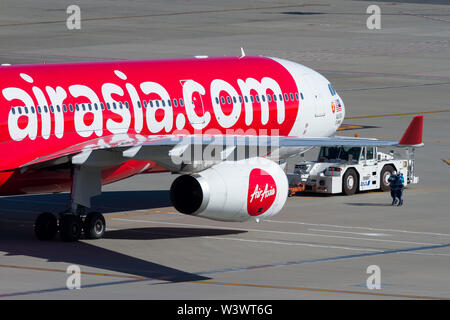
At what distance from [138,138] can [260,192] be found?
549 cm

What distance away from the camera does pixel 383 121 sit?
7525cm

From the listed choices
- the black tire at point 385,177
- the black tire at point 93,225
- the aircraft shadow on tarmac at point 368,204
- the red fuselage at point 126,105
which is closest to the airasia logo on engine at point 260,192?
the black tire at point 93,225

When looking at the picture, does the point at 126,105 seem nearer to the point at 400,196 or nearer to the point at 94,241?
the point at 94,241

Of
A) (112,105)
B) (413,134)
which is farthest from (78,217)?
(413,134)

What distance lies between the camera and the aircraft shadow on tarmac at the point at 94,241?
37594 millimetres

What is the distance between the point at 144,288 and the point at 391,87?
59.0m

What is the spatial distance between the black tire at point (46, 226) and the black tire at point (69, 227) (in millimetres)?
586

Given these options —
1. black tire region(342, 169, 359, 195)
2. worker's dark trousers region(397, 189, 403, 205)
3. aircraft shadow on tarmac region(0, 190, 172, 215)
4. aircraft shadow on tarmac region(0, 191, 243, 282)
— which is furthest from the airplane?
black tire region(342, 169, 359, 195)

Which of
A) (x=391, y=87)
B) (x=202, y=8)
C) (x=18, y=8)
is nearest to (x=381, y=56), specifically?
(x=391, y=87)

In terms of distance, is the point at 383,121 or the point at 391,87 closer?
the point at 383,121

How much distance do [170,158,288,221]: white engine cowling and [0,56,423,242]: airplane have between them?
0.03m

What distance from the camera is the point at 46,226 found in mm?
42438

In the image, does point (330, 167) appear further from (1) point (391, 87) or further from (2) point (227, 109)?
(1) point (391, 87)

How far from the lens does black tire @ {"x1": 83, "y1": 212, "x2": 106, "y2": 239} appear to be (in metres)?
42.3
